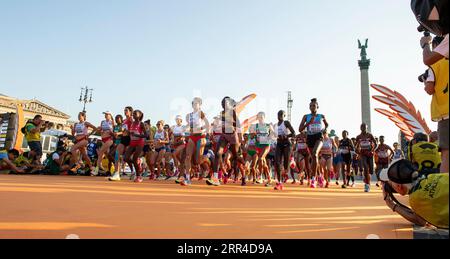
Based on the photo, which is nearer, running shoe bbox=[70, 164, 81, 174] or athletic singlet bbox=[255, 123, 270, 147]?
athletic singlet bbox=[255, 123, 270, 147]

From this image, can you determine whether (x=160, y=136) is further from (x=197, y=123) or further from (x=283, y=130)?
(x=283, y=130)

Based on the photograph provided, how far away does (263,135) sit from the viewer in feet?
31.9

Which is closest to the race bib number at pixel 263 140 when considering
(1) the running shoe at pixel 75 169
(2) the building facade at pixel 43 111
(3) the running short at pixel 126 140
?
(3) the running short at pixel 126 140

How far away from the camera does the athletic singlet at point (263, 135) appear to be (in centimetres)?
962

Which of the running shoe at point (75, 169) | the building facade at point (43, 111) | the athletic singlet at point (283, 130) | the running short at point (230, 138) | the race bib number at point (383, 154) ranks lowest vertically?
the running shoe at point (75, 169)

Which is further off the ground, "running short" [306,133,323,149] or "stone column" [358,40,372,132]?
"stone column" [358,40,372,132]

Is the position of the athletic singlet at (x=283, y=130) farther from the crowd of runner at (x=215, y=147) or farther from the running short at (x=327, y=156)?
the running short at (x=327, y=156)

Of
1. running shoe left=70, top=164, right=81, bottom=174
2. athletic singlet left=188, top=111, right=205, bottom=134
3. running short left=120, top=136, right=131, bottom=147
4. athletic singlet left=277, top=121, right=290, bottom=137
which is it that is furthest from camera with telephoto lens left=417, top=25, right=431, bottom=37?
running shoe left=70, top=164, right=81, bottom=174

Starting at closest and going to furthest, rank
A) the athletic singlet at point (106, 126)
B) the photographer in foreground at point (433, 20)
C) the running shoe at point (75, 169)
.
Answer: the photographer in foreground at point (433, 20) < the athletic singlet at point (106, 126) < the running shoe at point (75, 169)

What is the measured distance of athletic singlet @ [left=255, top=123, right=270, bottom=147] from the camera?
9625 millimetres

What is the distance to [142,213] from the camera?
10.2 ft

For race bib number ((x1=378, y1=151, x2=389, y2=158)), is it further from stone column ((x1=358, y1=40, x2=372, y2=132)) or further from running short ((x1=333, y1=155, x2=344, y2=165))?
stone column ((x1=358, y1=40, x2=372, y2=132))
